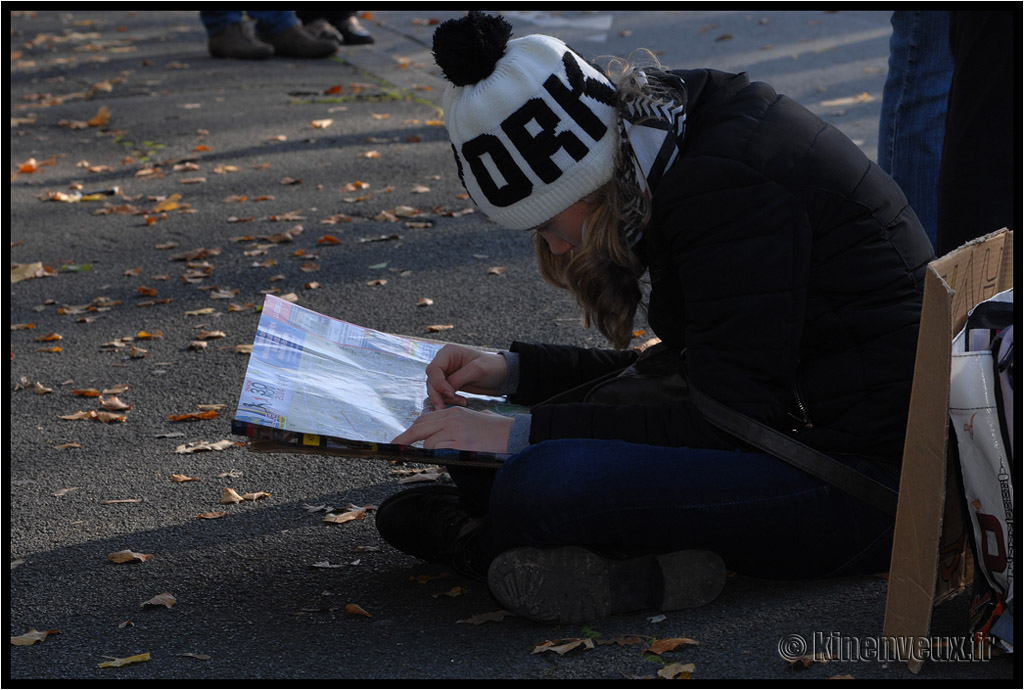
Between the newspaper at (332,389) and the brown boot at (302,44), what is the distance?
7.43m

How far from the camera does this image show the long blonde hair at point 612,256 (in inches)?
89.1

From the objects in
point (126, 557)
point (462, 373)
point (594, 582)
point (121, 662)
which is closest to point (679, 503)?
point (594, 582)

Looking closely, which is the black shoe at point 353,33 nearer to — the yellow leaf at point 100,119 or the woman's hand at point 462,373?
the yellow leaf at point 100,119

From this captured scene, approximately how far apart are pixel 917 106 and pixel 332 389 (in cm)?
203

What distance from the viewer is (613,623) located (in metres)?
2.31

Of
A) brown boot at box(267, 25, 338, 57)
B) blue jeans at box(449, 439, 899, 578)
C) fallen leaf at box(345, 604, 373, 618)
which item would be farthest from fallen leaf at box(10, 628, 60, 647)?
brown boot at box(267, 25, 338, 57)

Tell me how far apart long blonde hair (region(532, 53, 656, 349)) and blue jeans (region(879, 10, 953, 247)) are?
1.43m

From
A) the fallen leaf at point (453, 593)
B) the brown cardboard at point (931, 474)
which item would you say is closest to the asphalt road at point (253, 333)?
the fallen leaf at point (453, 593)

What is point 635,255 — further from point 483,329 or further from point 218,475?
point 483,329

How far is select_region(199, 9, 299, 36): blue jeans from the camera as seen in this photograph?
10.0m

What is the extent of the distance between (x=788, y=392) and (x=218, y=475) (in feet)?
5.61

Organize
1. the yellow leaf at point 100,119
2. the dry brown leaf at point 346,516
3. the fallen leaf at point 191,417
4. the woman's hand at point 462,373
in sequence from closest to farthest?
the woman's hand at point 462,373 < the dry brown leaf at point 346,516 < the fallen leaf at point 191,417 < the yellow leaf at point 100,119

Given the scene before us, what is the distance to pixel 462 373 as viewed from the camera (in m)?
2.72

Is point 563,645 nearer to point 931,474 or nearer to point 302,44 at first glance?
point 931,474
